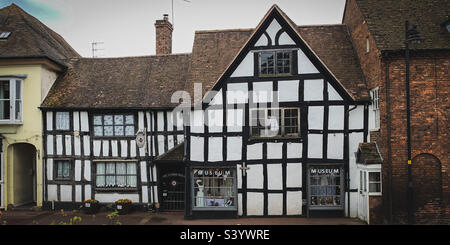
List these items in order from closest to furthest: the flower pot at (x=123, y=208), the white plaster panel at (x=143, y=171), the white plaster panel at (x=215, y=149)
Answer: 1. the white plaster panel at (x=215, y=149)
2. the flower pot at (x=123, y=208)
3. the white plaster panel at (x=143, y=171)

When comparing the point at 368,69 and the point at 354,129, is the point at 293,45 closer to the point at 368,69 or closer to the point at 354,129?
the point at 368,69

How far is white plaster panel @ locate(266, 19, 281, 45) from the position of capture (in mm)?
12711

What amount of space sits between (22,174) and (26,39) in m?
7.08

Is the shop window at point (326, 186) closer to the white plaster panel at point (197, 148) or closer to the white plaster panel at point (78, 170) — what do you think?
the white plaster panel at point (197, 148)

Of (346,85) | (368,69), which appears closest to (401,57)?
(368,69)

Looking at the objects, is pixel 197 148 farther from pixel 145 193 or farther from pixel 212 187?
pixel 145 193

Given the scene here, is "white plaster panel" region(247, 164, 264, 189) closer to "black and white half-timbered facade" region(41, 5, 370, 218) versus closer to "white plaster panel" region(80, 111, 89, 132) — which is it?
"black and white half-timbered facade" region(41, 5, 370, 218)

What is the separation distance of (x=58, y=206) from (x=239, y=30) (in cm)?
1299

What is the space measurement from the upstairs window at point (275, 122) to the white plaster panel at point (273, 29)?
9.82 ft

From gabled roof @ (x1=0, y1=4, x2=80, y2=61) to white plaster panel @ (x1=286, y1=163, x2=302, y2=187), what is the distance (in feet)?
42.8

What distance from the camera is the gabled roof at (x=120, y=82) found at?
1494 cm

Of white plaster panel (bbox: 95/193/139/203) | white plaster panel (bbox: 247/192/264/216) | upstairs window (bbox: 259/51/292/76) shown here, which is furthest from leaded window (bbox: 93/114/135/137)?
upstairs window (bbox: 259/51/292/76)

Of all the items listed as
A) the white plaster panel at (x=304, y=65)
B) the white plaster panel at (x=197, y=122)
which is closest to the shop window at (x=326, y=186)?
the white plaster panel at (x=304, y=65)

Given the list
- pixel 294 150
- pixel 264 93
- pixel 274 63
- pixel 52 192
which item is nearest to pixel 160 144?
pixel 264 93
